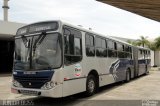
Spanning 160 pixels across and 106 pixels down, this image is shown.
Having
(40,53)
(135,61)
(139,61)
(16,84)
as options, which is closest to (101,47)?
(40,53)

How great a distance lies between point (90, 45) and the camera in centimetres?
1110

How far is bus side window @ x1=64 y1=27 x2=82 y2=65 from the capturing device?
29.5 feet

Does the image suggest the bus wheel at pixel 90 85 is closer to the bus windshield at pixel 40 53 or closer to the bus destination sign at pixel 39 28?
the bus windshield at pixel 40 53

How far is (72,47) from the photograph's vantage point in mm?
9414

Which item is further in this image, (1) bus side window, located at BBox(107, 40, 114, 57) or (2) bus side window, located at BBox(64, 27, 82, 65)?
(1) bus side window, located at BBox(107, 40, 114, 57)

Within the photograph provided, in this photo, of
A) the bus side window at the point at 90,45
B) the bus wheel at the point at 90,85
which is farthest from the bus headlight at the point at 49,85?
the bus side window at the point at 90,45

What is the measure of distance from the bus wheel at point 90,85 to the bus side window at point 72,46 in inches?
49.4

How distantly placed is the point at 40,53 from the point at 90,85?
3.06 metres

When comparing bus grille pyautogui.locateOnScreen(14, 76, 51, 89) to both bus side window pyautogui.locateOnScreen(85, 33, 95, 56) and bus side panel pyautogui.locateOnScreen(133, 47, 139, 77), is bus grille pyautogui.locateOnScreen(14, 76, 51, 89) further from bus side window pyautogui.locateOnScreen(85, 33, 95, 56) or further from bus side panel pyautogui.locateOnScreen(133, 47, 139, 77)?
bus side panel pyautogui.locateOnScreen(133, 47, 139, 77)

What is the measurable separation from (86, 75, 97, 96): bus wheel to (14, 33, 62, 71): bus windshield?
8.23ft

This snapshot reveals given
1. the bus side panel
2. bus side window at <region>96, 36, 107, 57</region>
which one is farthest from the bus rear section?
bus side window at <region>96, 36, 107, 57</region>

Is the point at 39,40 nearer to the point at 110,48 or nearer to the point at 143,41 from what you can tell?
the point at 110,48

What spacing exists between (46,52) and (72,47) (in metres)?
1.11

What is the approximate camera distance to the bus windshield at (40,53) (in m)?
8.62
